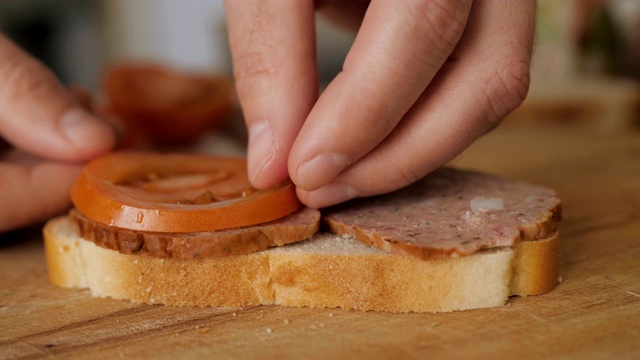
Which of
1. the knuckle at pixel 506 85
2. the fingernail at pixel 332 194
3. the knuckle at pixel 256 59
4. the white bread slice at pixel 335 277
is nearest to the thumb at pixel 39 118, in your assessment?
the white bread slice at pixel 335 277

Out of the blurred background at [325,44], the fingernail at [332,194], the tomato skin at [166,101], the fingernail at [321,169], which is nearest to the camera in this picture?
the fingernail at [321,169]

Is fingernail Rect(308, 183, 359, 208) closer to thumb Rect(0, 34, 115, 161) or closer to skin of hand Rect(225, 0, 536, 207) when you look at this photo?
skin of hand Rect(225, 0, 536, 207)

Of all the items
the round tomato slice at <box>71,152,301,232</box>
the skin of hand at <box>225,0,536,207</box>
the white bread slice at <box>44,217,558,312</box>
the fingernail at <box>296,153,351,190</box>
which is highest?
the skin of hand at <box>225,0,536,207</box>

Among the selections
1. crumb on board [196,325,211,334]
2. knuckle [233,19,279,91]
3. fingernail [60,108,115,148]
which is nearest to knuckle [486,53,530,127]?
knuckle [233,19,279,91]

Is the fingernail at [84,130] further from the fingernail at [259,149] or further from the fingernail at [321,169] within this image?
the fingernail at [321,169]

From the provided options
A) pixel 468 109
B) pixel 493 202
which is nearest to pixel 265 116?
pixel 468 109

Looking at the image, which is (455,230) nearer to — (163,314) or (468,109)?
(468,109)

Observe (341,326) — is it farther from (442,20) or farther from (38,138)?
(38,138)

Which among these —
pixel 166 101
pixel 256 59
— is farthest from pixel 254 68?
pixel 166 101
